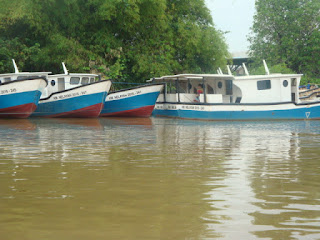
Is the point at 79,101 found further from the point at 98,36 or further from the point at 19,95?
the point at 98,36

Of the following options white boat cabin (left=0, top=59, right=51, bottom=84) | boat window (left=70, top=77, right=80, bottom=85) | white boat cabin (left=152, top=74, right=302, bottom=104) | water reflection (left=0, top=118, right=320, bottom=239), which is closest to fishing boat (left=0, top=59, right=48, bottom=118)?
white boat cabin (left=0, top=59, right=51, bottom=84)

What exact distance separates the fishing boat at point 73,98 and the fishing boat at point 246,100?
4.07 meters

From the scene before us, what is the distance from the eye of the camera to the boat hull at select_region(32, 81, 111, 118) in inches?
1096

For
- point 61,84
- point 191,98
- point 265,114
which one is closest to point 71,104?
point 61,84

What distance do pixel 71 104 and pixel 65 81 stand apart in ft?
5.59

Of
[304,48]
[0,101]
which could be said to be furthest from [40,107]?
[304,48]

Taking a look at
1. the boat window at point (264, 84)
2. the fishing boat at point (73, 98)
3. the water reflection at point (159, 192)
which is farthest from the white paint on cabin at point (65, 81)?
the water reflection at point (159, 192)

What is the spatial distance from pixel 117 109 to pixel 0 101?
258 inches

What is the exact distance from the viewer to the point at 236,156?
11.1 m

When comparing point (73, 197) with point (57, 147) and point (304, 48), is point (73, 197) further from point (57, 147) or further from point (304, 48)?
point (304, 48)

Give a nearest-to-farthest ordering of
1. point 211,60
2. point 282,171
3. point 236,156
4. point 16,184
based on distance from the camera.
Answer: point 16,184, point 282,171, point 236,156, point 211,60

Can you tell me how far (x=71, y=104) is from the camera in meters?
28.1

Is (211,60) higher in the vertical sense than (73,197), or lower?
higher

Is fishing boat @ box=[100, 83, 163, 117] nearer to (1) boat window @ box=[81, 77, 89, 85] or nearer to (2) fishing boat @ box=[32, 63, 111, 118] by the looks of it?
(1) boat window @ box=[81, 77, 89, 85]
